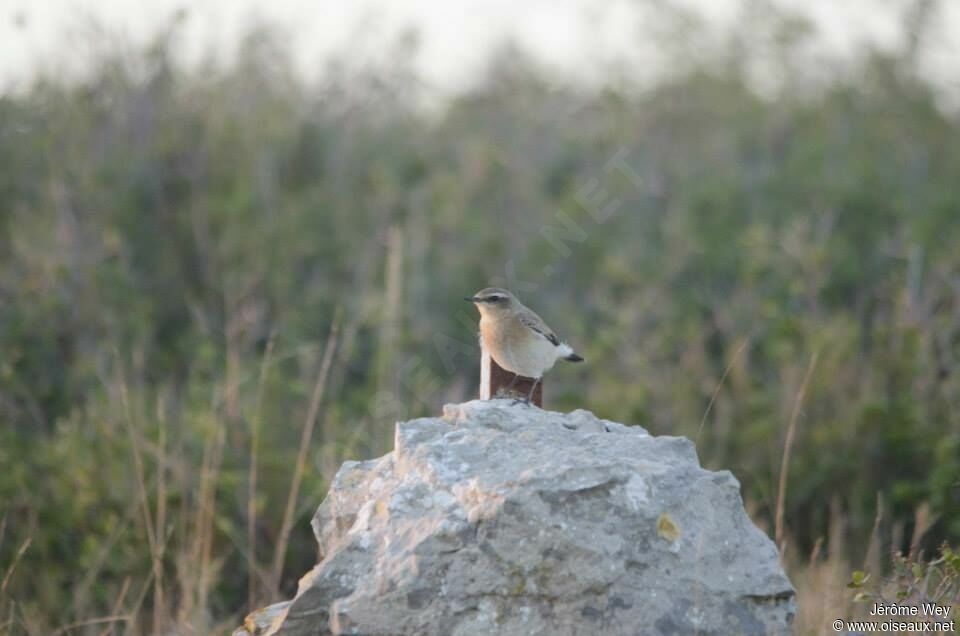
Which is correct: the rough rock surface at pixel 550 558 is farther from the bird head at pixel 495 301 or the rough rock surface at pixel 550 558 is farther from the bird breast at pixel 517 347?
the bird head at pixel 495 301

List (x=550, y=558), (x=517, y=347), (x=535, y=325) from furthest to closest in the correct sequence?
1. (x=535, y=325)
2. (x=517, y=347)
3. (x=550, y=558)

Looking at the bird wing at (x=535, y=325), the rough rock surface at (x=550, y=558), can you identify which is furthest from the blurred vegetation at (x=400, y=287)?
the rough rock surface at (x=550, y=558)

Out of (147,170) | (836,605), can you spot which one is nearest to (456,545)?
(836,605)

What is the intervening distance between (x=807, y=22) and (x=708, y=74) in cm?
133

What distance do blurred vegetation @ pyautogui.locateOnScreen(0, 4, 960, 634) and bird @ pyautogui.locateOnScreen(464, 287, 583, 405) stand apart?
0.74 metres

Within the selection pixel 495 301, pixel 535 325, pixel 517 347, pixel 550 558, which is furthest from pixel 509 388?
pixel 550 558

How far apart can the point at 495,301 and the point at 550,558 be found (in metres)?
2.55

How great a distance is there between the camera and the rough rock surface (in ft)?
10.6

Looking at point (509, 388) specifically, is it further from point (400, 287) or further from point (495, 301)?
point (400, 287)

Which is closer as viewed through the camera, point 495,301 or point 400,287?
point 495,301

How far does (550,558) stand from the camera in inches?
128

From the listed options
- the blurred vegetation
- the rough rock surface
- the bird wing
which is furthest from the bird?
the rough rock surface

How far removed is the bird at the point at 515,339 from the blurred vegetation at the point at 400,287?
2.44 feet

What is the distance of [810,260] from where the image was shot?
909 cm
